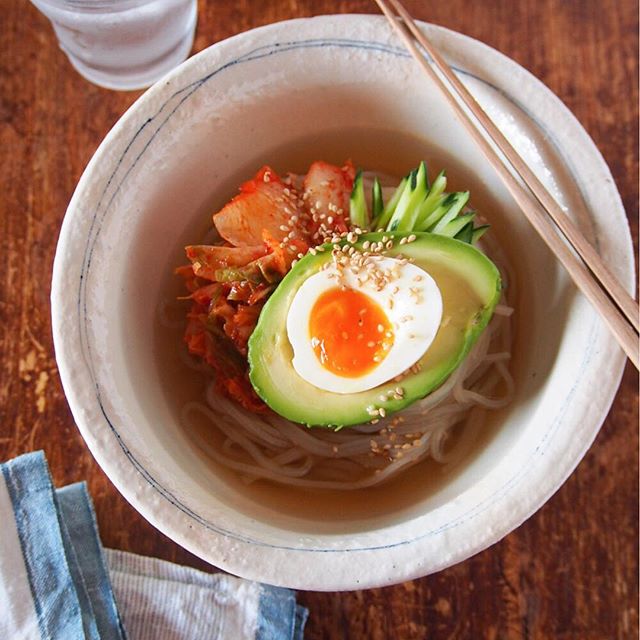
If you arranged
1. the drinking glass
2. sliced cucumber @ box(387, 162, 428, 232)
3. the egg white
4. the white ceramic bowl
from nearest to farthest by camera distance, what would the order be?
the white ceramic bowl, the egg white, sliced cucumber @ box(387, 162, 428, 232), the drinking glass

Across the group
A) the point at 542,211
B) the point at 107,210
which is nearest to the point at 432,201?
the point at 542,211

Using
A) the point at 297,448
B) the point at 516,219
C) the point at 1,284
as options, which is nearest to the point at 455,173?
the point at 516,219

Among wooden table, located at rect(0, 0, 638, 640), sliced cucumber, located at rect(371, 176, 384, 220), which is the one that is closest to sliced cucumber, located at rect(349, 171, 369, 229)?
sliced cucumber, located at rect(371, 176, 384, 220)

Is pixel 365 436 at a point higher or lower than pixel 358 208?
lower

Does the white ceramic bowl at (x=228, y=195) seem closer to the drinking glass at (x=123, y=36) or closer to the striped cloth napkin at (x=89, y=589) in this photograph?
the striped cloth napkin at (x=89, y=589)

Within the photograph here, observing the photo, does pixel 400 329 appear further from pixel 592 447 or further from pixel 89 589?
pixel 89 589

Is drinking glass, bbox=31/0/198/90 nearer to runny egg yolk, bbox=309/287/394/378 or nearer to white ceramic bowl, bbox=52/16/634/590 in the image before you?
white ceramic bowl, bbox=52/16/634/590

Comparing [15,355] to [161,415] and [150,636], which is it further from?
[150,636]
